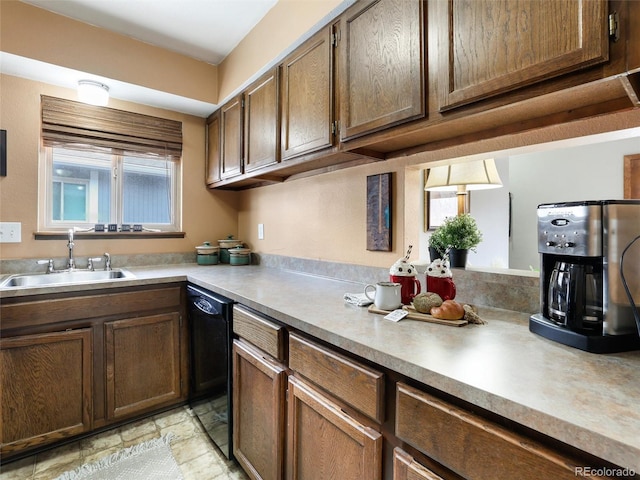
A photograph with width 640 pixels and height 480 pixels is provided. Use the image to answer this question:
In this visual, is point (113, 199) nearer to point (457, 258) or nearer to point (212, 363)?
point (212, 363)

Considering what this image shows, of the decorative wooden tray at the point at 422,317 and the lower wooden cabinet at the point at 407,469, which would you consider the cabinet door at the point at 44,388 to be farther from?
the lower wooden cabinet at the point at 407,469

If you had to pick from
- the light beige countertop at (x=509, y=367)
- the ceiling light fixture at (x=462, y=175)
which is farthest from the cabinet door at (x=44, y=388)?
the ceiling light fixture at (x=462, y=175)

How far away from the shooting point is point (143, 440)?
182 cm

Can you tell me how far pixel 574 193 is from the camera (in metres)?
3.49

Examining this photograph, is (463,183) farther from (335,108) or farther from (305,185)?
(305,185)

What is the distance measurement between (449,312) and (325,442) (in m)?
0.57

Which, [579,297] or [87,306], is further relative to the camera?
[87,306]

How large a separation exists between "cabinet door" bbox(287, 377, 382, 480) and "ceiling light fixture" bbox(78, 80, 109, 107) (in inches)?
86.6

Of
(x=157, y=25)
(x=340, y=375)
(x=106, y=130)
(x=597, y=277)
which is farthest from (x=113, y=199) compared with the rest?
(x=597, y=277)

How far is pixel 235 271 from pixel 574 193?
3616 mm

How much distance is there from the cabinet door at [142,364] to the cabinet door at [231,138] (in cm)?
108

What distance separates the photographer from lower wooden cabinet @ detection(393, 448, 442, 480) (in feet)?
2.37

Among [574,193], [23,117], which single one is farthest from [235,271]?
[574,193]

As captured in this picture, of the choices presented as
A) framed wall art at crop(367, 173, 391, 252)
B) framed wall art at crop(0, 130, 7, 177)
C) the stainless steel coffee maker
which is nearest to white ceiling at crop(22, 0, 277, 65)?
framed wall art at crop(0, 130, 7, 177)
